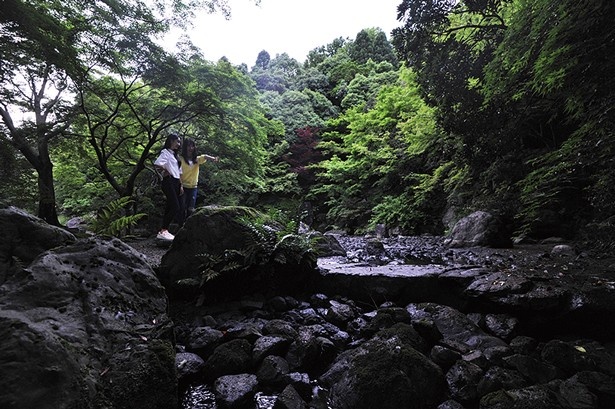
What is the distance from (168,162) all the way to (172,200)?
715 millimetres

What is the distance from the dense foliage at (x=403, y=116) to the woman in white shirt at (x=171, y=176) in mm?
2448

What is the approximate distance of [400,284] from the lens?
3.69 meters

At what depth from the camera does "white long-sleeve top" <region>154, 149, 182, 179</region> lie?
517 cm

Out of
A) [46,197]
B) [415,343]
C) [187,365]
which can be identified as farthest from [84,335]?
[46,197]

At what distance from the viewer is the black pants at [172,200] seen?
541cm

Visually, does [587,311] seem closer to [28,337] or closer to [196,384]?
[196,384]

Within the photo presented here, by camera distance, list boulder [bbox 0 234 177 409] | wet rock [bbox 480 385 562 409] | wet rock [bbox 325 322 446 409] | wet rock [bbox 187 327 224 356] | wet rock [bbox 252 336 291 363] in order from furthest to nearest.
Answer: wet rock [bbox 187 327 224 356]
wet rock [bbox 252 336 291 363]
wet rock [bbox 325 322 446 409]
wet rock [bbox 480 385 562 409]
boulder [bbox 0 234 177 409]

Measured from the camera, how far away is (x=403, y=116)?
13883 millimetres

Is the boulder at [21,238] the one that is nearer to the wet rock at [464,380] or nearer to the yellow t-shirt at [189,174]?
the yellow t-shirt at [189,174]

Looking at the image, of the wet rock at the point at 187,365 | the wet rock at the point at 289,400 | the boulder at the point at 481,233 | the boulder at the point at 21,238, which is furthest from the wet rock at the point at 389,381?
the boulder at the point at 481,233

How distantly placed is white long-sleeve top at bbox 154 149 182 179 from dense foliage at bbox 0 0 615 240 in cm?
247

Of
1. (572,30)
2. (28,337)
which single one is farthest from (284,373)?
(572,30)

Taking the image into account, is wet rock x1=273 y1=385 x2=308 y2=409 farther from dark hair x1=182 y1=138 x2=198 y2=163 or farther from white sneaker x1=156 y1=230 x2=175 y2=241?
dark hair x1=182 y1=138 x2=198 y2=163

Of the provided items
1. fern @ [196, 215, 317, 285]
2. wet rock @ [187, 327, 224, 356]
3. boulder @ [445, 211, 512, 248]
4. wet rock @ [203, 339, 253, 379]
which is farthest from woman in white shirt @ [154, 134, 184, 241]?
boulder @ [445, 211, 512, 248]
